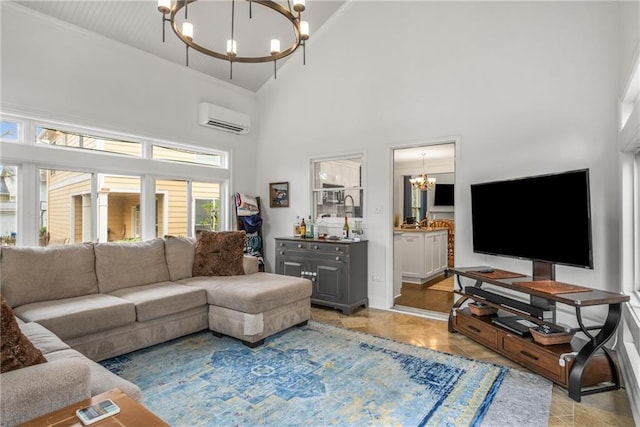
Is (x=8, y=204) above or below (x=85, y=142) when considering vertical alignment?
below

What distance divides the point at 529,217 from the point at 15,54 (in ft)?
16.5

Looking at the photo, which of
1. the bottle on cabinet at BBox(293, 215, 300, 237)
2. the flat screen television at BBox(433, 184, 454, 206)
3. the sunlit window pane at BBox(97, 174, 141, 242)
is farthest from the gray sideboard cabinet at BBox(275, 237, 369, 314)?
the flat screen television at BBox(433, 184, 454, 206)

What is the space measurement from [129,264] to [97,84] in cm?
212

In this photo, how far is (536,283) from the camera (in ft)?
9.20

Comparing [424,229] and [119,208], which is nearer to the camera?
[119,208]

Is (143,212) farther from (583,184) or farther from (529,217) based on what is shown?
(583,184)

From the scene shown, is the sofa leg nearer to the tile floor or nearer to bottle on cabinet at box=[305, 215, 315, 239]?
the tile floor

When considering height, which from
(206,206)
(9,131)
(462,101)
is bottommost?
(206,206)

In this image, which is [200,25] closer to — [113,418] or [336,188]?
[336,188]

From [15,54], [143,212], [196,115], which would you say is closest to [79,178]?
[143,212]

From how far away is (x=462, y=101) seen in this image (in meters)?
3.96

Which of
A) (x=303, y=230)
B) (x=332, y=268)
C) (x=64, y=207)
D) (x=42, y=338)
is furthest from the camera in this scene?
(x=303, y=230)

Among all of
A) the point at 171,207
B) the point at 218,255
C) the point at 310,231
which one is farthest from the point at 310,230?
the point at 171,207

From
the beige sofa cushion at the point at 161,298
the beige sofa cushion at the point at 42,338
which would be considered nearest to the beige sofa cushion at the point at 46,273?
the beige sofa cushion at the point at 161,298
